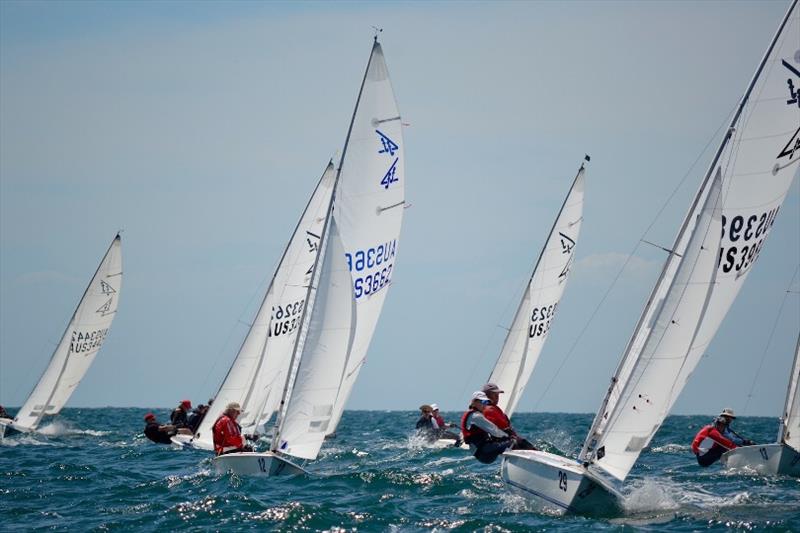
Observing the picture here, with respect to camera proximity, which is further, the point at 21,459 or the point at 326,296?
the point at 21,459

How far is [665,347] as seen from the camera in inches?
501

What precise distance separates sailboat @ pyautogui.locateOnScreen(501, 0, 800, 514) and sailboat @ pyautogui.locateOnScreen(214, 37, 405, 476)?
3.65m

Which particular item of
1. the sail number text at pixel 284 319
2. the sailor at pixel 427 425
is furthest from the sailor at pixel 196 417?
the sailor at pixel 427 425

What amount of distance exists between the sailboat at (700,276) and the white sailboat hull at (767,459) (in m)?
5.93

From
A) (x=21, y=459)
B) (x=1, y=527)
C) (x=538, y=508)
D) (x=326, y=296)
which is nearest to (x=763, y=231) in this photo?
(x=538, y=508)

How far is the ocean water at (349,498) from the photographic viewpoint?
1216 centimetres

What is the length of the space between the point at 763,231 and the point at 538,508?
4.36 m

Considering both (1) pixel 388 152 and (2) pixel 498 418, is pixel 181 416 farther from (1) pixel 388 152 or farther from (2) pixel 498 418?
(2) pixel 498 418

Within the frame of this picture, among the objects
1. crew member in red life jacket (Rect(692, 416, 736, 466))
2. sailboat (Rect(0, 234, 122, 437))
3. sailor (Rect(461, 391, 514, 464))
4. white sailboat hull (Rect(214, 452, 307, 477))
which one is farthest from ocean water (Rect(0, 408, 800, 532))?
sailboat (Rect(0, 234, 122, 437))

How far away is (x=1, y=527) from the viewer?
12344mm

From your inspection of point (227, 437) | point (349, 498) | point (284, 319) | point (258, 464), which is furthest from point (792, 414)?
point (284, 319)

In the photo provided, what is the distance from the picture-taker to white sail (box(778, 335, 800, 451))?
18.3 m

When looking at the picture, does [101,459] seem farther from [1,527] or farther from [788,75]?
[788,75]

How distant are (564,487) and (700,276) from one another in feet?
9.63
